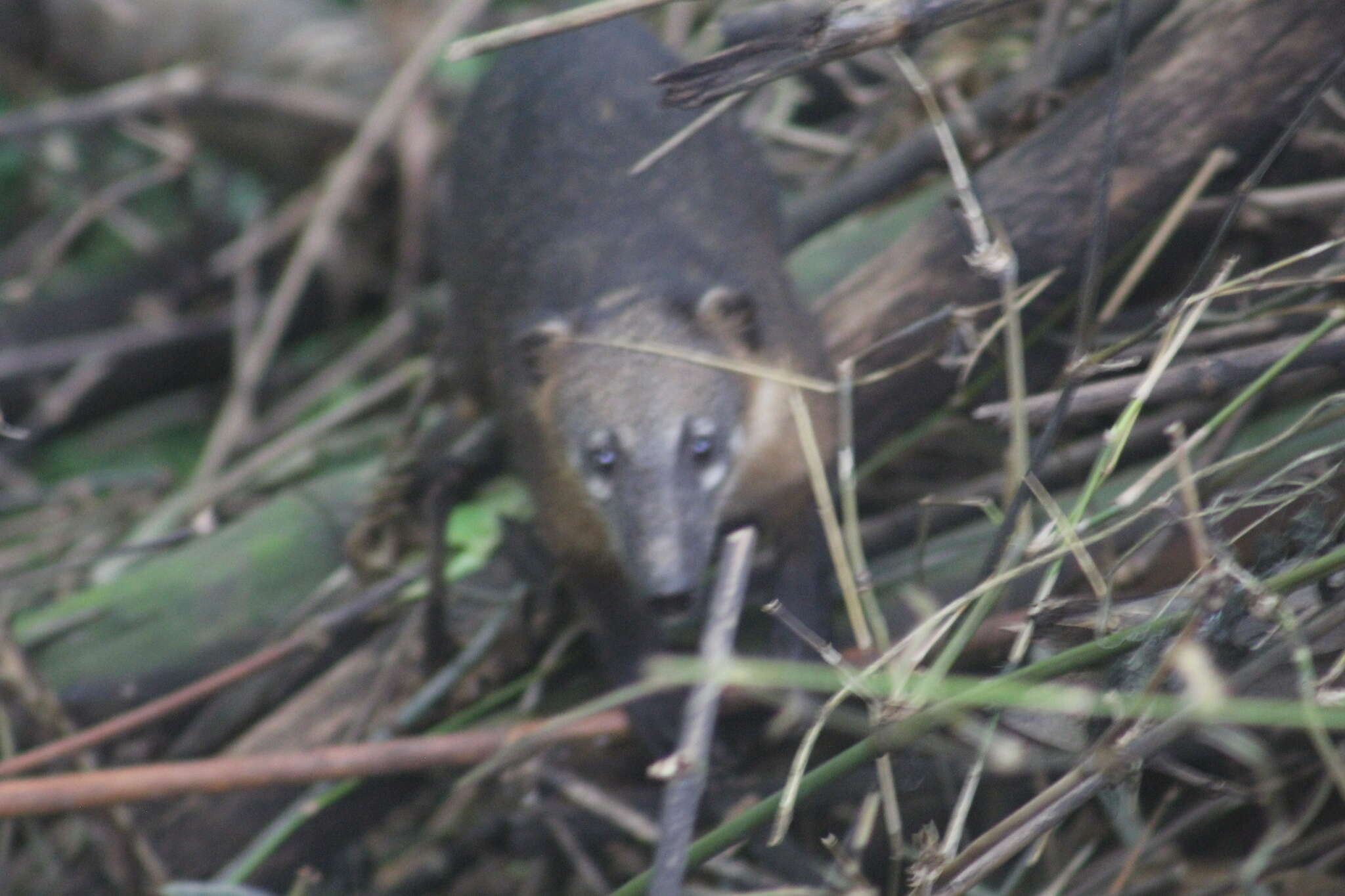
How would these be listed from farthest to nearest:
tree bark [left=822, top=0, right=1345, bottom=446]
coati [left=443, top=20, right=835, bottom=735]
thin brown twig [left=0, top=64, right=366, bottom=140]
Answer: thin brown twig [left=0, top=64, right=366, bottom=140]
coati [left=443, top=20, right=835, bottom=735]
tree bark [left=822, top=0, right=1345, bottom=446]

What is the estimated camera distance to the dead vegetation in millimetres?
2176

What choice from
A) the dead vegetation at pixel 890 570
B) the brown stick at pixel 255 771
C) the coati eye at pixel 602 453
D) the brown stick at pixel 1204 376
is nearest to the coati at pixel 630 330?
the coati eye at pixel 602 453

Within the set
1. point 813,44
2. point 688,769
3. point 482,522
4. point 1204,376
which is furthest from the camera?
point 482,522

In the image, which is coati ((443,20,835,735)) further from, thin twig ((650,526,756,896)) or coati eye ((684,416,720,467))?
thin twig ((650,526,756,896))

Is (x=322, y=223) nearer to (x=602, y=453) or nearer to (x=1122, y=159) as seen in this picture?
(x=602, y=453)

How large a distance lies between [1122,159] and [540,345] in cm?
158

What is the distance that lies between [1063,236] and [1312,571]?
1741 mm

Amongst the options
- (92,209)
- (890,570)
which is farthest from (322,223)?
(890,570)

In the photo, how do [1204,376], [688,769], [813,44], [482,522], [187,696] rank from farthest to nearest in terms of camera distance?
[482,522] → [187,696] → [1204,376] → [813,44] → [688,769]

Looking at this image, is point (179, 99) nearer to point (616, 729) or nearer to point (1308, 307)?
point (616, 729)

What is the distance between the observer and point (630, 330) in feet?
12.1

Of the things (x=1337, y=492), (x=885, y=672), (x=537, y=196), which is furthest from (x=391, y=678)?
(x=1337, y=492)

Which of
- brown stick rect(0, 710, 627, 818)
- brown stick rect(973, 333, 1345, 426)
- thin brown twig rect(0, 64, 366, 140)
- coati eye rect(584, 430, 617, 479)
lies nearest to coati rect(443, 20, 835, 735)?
coati eye rect(584, 430, 617, 479)

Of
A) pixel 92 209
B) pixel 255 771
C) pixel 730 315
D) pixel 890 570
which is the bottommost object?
pixel 890 570
